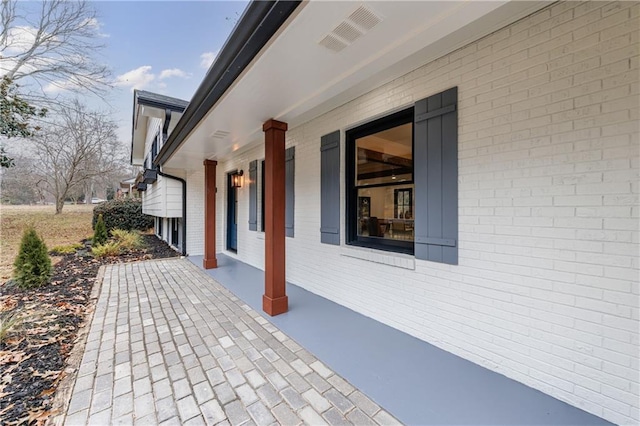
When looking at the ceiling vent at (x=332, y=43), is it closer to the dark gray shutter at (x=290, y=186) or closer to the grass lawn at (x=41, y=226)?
the dark gray shutter at (x=290, y=186)

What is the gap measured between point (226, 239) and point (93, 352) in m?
5.03

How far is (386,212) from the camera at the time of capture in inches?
132

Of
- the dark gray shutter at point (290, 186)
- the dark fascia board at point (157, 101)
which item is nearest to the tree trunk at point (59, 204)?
the dark fascia board at point (157, 101)

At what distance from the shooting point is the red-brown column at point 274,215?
11.0 ft

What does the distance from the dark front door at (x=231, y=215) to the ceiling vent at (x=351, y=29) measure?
5.75 meters

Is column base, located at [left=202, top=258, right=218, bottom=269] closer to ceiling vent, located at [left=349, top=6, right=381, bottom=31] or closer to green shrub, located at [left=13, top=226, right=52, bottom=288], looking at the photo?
green shrub, located at [left=13, top=226, right=52, bottom=288]

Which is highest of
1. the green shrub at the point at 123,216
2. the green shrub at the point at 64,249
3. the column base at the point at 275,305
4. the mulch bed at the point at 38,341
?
the green shrub at the point at 123,216

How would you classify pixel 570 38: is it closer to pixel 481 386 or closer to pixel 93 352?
pixel 481 386

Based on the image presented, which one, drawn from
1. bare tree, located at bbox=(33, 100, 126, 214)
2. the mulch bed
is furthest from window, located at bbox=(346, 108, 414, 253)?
bare tree, located at bbox=(33, 100, 126, 214)

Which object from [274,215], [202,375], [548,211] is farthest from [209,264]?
[548,211]

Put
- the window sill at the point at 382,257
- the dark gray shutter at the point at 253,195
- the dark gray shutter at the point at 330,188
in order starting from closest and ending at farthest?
the window sill at the point at 382,257 < the dark gray shutter at the point at 330,188 < the dark gray shutter at the point at 253,195

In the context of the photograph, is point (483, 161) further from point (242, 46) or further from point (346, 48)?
point (242, 46)

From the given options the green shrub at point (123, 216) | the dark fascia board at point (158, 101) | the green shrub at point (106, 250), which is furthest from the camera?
the green shrub at point (123, 216)

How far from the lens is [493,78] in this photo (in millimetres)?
2172
